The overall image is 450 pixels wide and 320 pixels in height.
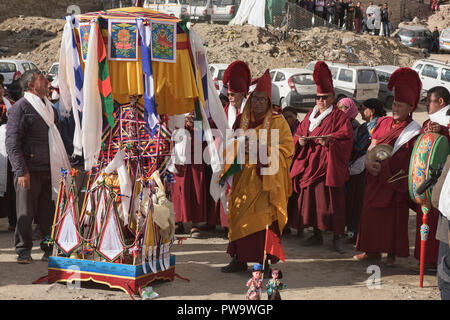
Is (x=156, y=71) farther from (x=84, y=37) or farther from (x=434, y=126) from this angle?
(x=434, y=126)

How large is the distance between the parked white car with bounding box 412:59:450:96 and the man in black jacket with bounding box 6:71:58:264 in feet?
64.2

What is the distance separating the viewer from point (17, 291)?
21.0ft

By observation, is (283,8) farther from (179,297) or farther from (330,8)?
(179,297)

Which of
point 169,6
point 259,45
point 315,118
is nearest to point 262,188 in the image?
point 315,118

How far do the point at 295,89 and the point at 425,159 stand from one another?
1500cm

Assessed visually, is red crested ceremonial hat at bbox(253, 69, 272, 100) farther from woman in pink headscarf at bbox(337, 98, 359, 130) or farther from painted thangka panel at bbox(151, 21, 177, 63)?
woman in pink headscarf at bbox(337, 98, 359, 130)

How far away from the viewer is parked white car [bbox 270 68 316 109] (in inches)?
848

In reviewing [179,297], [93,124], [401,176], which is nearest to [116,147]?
[93,124]

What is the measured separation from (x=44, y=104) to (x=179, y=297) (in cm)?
253

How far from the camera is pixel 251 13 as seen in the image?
30172 millimetres

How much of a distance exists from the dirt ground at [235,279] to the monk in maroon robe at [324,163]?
1.32ft

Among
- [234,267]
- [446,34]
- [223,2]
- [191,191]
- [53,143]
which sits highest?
[223,2]

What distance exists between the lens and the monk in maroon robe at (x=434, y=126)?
23.0 feet

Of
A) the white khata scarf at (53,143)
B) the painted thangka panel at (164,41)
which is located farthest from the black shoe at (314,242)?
the painted thangka panel at (164,41)
